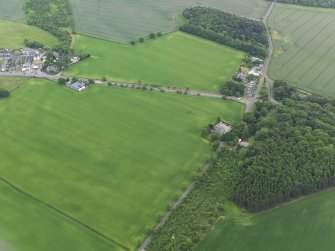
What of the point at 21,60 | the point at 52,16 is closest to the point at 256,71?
the point at 21,60

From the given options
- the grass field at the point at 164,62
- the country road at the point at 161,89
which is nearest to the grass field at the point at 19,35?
the grass field at the point at 164,62

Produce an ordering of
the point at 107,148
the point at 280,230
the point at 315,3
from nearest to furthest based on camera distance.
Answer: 1. the point at 280,230
2. the point at 107,148
3. the point at 315,3

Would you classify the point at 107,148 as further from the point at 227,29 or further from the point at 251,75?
the point at 227,29

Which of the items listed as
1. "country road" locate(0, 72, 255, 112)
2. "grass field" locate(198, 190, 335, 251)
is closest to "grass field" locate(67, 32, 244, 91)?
"country road" locate(0, 72, 255, 112)

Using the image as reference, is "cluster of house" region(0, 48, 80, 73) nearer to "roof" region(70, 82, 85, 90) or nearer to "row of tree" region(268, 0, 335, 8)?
"roof" region(70, 82, 85, 90)

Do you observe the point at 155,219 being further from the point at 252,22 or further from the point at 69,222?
the point at 252,22

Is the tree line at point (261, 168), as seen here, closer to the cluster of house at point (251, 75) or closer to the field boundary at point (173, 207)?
the field boundary at point (173, 207)

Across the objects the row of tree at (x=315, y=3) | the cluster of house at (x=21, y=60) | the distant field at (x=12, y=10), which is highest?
the row of tree at (x=315, y=3)
